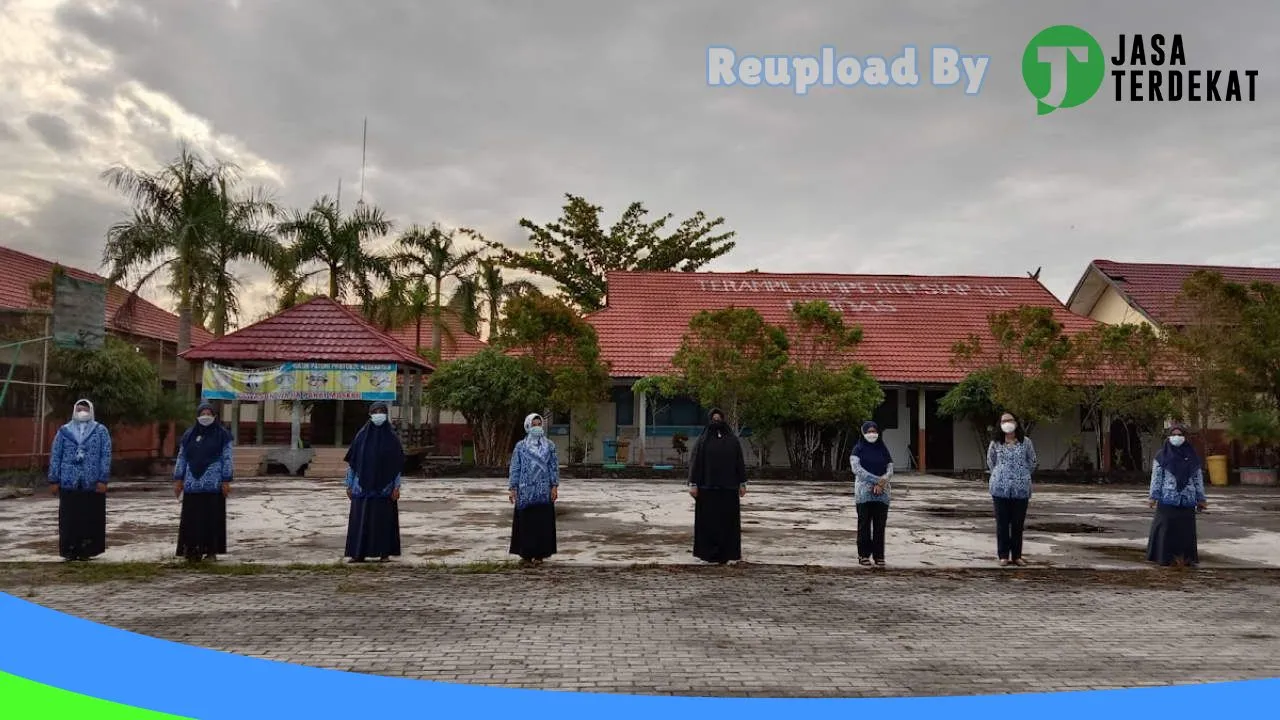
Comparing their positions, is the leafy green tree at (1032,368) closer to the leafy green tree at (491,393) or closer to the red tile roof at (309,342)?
the leafy green tree at (491,393)

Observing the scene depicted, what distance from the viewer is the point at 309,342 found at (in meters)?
22.9

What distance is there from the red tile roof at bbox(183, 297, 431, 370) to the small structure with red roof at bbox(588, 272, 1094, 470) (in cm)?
588

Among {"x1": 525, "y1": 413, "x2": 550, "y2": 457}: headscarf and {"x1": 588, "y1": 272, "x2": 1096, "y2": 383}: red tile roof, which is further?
{"x1": 588, "y1": 272, "x2": 1096, "y2": 383}: red tile roof

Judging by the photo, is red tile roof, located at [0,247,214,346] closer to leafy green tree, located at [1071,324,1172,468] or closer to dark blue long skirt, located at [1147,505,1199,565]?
dark blue long skirt, located at [1147,505,1199,565]

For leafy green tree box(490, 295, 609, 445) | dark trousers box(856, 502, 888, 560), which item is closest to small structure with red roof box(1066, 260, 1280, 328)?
leafy green tree box(490, 295, 609, 445)

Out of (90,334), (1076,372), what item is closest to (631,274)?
(1076,372)

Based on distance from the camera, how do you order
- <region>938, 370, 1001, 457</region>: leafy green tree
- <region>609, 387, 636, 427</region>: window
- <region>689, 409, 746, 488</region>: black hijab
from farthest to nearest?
<region>609, 387, 636, 427</region>: window, <region>938, 370, 1001, 457</region>: leafy green tree, <region>689, 409, 746, 488</region>: black hijab

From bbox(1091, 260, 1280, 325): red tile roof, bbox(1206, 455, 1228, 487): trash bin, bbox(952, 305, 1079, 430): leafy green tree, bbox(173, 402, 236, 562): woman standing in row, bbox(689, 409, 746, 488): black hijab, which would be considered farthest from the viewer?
bbox(1091, 260, 1280, 325): red tile roof

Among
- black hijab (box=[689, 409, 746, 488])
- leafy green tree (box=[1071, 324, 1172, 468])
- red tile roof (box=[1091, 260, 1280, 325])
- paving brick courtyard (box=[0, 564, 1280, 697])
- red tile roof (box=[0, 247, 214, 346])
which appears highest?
red tile roof (box=[1091, 260, 1280, 325])

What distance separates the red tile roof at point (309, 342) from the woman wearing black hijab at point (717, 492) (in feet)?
47.1

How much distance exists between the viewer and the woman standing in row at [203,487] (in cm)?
916

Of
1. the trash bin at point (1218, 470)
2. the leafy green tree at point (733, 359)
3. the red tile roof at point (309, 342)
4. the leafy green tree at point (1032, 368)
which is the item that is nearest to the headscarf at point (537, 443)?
the leafy green tree at point (733, 359)

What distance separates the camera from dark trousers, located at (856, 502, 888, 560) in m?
9.34

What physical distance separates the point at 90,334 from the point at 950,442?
20978mm
